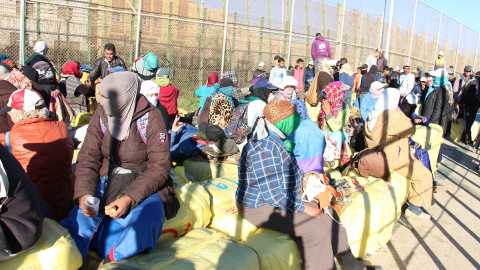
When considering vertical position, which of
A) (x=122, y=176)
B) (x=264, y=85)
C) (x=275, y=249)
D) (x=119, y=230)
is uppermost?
(x=264, y=85)

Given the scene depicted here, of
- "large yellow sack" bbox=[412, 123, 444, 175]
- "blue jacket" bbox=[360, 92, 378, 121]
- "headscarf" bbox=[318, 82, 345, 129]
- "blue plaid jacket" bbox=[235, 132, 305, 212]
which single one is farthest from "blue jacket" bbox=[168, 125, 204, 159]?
"large yellow sack" bbox=[412, 123, 444, 175]

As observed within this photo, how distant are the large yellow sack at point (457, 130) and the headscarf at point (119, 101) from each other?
36.8ft

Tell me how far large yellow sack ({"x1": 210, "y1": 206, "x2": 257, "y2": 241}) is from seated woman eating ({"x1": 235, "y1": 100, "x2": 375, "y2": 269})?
6.6 inches

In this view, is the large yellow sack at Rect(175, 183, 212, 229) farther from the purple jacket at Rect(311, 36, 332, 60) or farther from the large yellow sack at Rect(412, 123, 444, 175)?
the purple jacket at Rect(311, 36, 332, 60)

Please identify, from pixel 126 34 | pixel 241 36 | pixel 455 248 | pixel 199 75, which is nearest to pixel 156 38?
pixel 126 34

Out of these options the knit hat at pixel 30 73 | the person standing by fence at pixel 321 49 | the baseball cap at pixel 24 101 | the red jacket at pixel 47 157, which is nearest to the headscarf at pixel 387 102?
the red jacket at pixel 47 157

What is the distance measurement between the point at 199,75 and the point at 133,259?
894 centimetres

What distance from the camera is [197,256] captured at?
9.36 feet

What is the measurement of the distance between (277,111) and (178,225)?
132 centimetres

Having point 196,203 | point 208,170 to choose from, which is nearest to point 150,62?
point 208,170

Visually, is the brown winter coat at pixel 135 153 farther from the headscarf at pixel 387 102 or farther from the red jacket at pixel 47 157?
the headscarf at pixel 387 102

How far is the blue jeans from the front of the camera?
275 centimetres

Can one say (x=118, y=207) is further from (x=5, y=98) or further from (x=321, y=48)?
(x=321, y=48)

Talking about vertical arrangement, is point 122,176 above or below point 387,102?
below
